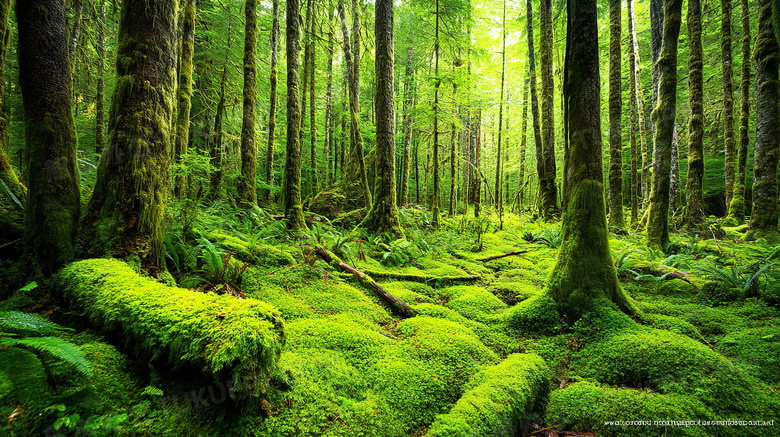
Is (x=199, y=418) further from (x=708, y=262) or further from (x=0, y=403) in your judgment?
(x=708, y=262)

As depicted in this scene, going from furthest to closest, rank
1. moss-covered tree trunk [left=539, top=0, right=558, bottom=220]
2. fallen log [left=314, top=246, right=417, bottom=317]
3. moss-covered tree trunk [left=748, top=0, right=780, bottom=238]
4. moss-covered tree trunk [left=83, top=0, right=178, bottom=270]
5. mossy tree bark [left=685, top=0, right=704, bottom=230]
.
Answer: moss-covered tree trunk [left=539, top=0, right=558, bottom=220]
mossy tree bark [left=685, top=0, right=704, bottom=230]
moss-covered tree trunk [left=748, top=0, right=780, bottom=238]
fallen log [left=314, top=246, right=417, bottom=317]
moss-covered tree trunk [left=83, top=0, right=178, bottom=270]

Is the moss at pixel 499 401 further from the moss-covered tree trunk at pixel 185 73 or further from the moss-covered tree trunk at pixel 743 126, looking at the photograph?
the moss-covered tree trunk at pixel 743 126

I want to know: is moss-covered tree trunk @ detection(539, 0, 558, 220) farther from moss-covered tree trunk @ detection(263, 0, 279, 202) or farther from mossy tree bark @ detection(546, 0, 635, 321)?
moss-covered tree trunk @ detection(263, 0, 279, 202)

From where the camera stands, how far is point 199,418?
57.0 inches

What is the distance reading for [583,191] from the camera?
349 centimetres

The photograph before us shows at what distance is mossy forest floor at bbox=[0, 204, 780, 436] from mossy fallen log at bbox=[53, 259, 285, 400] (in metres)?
0.10

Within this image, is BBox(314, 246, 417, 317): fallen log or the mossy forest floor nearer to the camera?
the mossy forest floor

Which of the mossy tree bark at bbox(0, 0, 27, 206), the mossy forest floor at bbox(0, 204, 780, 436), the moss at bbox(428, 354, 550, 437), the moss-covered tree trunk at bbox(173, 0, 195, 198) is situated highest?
the moss-covered tree trunk at bbox(173, 0, 195, 198)

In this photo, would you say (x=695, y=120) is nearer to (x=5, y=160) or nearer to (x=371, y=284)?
(x=371, y=284)

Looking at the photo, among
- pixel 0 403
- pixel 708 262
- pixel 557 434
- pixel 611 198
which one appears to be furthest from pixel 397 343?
pixel 611 198

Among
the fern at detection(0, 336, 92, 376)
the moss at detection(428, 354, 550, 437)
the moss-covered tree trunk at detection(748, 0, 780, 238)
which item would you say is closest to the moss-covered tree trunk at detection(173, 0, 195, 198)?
the fern at detection(0, 336, 92, 376)

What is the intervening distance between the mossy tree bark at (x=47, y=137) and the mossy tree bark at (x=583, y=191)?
5106mm

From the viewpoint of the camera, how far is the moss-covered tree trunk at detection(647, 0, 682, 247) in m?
5.18

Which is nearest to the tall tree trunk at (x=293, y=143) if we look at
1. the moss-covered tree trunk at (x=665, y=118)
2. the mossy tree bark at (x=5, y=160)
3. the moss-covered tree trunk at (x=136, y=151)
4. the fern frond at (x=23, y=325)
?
the moss-covered tree trunk at (x=136, y=151)
